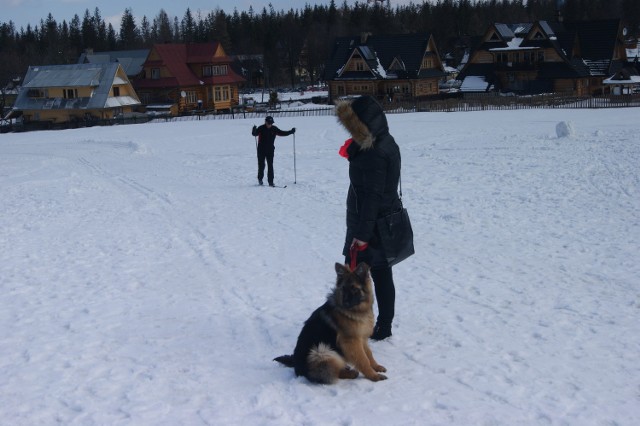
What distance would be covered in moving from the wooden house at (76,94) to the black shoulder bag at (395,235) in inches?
1995

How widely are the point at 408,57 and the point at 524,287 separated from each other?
5037 cm

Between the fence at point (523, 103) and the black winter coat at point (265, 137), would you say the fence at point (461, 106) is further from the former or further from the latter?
the black winter coat at point (265, 137)

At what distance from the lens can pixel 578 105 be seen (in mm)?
38438

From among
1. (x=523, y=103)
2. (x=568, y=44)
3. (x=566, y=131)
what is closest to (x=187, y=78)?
(x=523, y=103)

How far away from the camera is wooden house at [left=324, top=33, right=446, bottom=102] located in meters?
55.3

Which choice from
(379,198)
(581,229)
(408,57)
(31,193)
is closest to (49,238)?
(31,193)

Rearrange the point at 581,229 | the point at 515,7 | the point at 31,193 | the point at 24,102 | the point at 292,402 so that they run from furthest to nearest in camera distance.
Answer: the point at 515,7 < the point at 24,102 < the point at 31,193 < the point at 581,229 < the point at 292,402

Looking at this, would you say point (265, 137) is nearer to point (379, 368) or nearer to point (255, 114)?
point (379, 368)

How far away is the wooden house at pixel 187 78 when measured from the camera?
194 feet

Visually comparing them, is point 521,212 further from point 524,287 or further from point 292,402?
point 292,402

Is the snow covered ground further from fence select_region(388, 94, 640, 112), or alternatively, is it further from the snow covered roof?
the snow covered roof

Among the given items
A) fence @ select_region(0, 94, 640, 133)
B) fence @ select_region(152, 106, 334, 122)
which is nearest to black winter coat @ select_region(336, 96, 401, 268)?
fence @ select_region(0, 94, 640, 133)

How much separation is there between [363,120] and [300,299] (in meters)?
2.55

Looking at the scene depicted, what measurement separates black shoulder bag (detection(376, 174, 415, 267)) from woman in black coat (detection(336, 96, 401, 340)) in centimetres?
4
